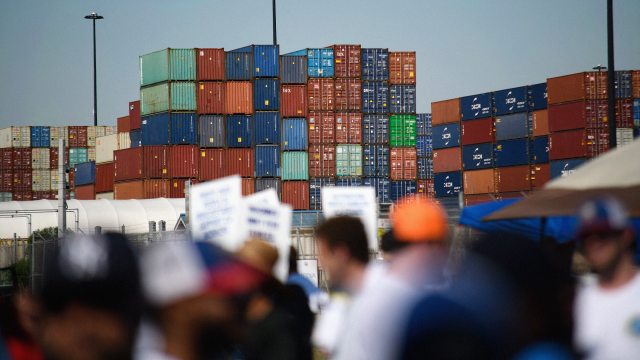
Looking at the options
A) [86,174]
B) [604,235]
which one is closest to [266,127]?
[86,174]

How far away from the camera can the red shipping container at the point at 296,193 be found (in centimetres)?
5481

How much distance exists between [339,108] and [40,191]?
1753 inches

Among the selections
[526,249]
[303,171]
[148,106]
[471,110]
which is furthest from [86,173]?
[526,249]

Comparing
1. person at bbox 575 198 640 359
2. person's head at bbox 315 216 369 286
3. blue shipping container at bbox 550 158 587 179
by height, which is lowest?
person at bbox 575 198 640 359

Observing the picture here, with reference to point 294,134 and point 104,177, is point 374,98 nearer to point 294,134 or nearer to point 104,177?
point 294,134

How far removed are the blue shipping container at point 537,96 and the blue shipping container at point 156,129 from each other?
1959 cm

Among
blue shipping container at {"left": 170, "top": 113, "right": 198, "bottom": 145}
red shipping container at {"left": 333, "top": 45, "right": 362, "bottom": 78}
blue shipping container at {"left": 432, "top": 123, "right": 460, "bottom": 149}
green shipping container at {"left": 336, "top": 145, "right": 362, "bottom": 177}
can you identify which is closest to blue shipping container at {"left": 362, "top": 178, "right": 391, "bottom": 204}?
green shipping container at {"left": 336, "top": 145, "right": 362, "bottom": 177}

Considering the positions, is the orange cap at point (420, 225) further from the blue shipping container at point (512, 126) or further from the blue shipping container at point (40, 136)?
the blue shipping container at point (40, 136)

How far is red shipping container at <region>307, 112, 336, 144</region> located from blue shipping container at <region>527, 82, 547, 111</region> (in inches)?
421

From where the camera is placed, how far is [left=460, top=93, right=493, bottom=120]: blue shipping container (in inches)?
2281

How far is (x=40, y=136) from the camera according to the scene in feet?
314

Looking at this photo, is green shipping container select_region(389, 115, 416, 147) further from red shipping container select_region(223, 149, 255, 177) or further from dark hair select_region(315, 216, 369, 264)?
dark hair select_region(315, 216, 369, 264)

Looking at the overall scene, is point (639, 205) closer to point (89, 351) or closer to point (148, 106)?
point (89, 351)

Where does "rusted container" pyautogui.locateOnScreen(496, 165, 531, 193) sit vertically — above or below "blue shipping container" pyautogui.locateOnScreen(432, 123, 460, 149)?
below
